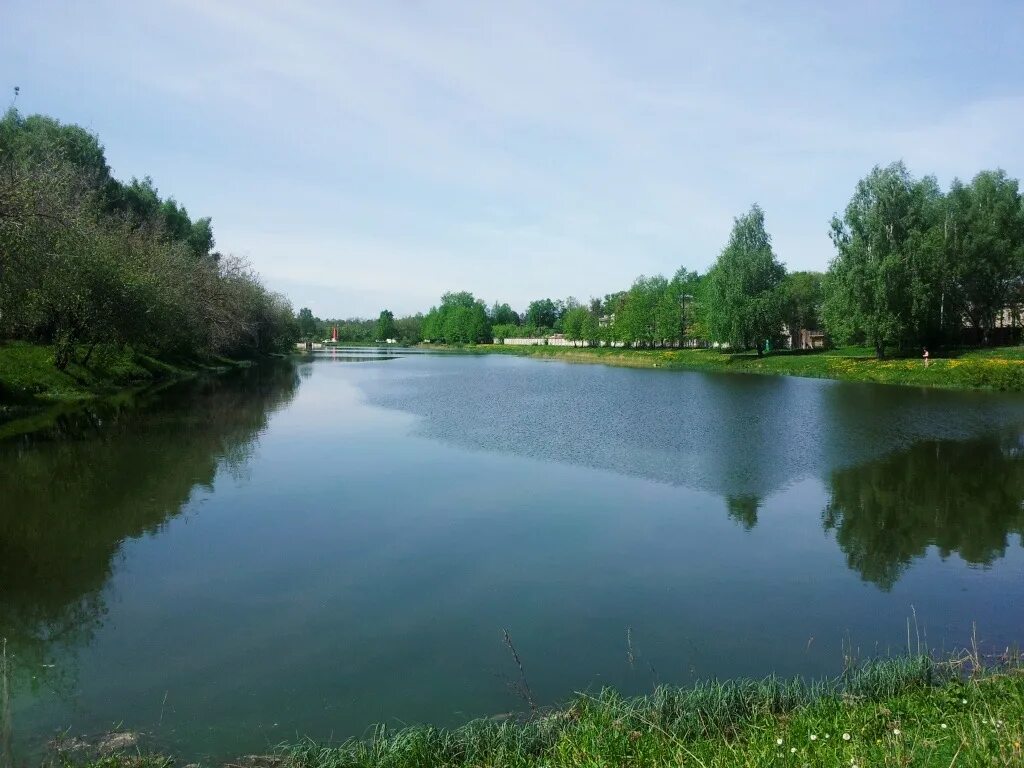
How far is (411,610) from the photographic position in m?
8.41

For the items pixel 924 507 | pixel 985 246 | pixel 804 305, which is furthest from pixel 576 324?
pixel 924 507

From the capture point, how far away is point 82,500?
44.5 feet

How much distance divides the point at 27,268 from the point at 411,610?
738 inches

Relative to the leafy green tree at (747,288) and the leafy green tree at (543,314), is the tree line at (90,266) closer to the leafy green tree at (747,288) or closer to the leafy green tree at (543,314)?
the leafy green tree at (747,288)

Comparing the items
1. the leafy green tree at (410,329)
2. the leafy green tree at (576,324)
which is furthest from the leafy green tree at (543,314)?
the leafy green tree at (576,324)

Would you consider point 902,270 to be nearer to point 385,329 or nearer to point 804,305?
point 804,305

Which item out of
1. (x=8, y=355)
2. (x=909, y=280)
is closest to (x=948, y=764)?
(x=8, y=355)

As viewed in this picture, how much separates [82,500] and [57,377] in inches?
797

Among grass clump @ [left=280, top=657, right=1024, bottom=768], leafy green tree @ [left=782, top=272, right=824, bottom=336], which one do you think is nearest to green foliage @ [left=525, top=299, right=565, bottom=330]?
leafy green tree @ [left=782, top=272, right=824, bottom=336]

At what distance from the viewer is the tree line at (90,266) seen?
21062 millimetres

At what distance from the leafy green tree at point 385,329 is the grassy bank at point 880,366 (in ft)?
402

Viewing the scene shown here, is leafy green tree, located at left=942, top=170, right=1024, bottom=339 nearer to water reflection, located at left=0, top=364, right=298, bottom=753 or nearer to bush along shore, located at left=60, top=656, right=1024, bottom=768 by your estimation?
water reflection, located at left=0, top=364, right=298, bottom=753

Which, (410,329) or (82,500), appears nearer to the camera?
(82,500)

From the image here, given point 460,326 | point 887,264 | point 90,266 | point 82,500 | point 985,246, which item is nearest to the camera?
point 82,500
